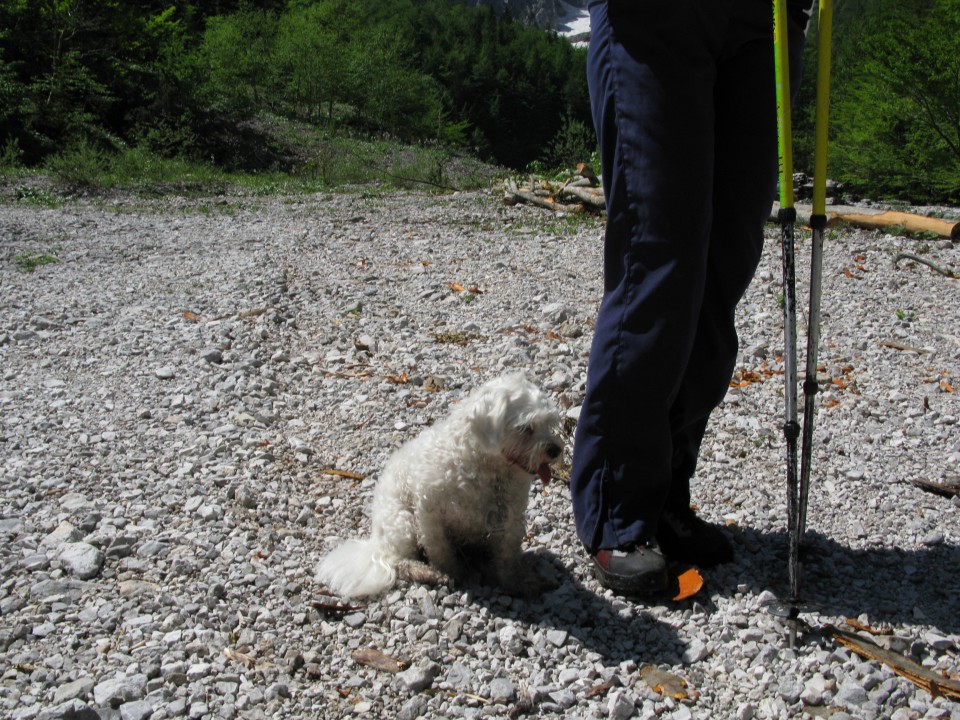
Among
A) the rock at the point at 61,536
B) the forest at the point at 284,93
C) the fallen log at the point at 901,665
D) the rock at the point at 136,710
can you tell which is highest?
the forest at the point at 284,93

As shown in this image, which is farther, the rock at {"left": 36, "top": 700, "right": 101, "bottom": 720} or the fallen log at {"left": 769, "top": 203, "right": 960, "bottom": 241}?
the fallen log at {"left": 769, "top": 203, "right": 960, "bottom": 241}

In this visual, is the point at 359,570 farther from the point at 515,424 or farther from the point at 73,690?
the point at 73,690

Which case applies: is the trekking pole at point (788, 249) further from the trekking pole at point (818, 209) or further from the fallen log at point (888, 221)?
the fallen log at point (888, 221)

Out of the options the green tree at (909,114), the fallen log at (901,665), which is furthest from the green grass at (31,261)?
the green tree at (909,114)

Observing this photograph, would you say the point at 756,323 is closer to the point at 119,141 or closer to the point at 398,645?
the point at 398,645

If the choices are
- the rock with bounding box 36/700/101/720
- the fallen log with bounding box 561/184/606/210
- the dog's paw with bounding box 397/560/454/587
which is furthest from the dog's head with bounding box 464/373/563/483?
the fallen log with bounding box 561/184/606/210

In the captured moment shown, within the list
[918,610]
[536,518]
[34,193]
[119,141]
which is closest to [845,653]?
[918,610]

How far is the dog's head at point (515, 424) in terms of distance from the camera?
8.48 ft

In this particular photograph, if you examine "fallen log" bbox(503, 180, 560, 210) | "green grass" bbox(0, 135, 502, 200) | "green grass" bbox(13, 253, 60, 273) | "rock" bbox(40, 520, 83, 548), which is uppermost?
"green grass" bbox(0, 135, 502, 200)

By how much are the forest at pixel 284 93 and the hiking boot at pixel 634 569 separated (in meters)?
14.0

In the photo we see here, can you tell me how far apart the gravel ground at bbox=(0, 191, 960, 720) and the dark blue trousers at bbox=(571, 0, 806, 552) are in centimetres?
49

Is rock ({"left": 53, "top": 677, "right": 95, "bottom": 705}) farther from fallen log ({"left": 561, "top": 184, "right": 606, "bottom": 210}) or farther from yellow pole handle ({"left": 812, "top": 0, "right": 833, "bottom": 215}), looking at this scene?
fallen log ({"left": 561, "top": 184, "right": 606, "bottom": 210})

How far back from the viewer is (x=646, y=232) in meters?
2.34

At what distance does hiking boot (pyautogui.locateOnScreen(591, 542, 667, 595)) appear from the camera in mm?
2451
